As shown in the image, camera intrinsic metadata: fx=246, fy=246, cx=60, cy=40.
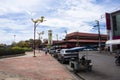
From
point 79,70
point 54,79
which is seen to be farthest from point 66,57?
point 54,79

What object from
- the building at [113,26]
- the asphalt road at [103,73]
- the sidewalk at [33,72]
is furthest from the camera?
the building at [113,26]

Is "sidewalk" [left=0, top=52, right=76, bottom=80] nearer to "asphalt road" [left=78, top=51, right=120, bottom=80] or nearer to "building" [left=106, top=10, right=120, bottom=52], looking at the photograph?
"asphalt road" [left=78, top=51, right=120, bottom=80]

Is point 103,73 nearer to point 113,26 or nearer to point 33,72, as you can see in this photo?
point 33,72

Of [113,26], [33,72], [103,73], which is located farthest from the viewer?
[113,26]

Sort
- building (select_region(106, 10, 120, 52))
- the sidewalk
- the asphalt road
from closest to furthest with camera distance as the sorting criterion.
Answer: the asphalt road
the sidewalk
building (select_region(106, 10, 120, 52))

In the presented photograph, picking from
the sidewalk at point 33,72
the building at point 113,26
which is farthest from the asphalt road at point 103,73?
the building at point 113,26

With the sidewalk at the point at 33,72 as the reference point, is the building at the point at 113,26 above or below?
above

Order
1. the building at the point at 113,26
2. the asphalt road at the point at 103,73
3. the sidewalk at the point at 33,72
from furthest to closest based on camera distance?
the building at the point at 113,26 < the sidewalk at the point at 33,72 < the asphalt road at the point at 103,73

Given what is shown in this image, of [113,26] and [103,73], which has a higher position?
[113,26]

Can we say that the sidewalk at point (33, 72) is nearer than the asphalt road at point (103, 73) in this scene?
No

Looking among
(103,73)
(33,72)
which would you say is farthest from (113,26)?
(33,72)

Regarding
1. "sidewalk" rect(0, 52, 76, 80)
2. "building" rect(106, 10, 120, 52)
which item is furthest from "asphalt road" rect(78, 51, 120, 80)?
"building" rect(106, 10, 120, 52)

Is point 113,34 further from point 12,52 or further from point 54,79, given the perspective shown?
point 54,79

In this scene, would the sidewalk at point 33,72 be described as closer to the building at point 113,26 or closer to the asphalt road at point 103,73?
the asphalt road at point 103,73
